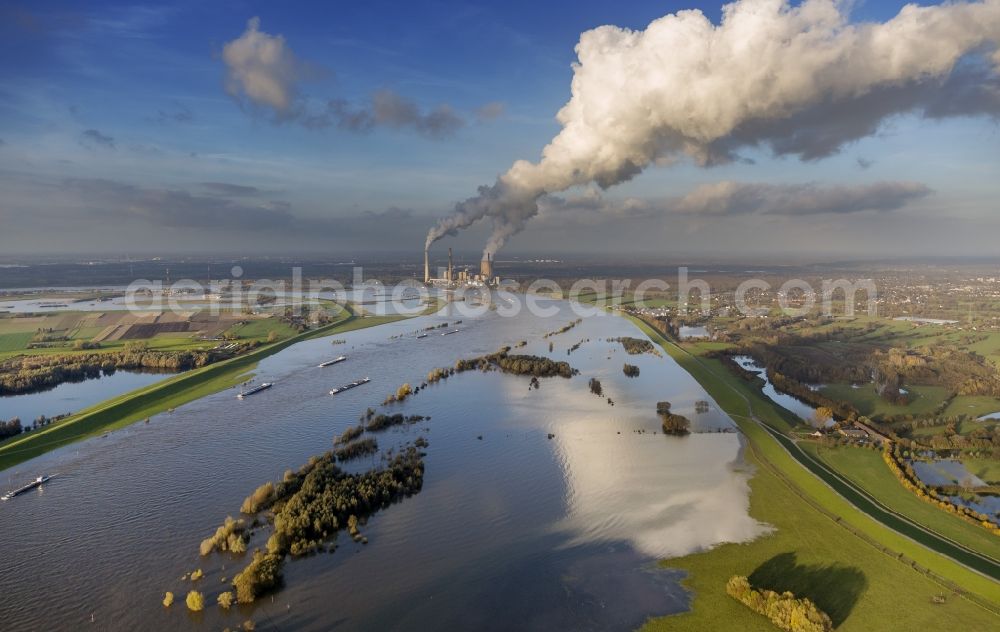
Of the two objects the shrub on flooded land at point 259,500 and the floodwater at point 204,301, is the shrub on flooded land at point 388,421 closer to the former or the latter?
the shrub on flooded land at point 259,500

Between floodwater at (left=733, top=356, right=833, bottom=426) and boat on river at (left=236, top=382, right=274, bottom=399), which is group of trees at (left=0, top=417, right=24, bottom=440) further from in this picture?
floodwater at (left=733, top=356, right=833, bottom=426)

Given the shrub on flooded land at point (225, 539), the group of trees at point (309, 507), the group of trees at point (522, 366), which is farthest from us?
the group of trees at point (522, 366)

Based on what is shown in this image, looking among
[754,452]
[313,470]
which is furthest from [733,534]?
[313,470]

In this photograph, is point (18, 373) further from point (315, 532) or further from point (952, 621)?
point (952, 621)

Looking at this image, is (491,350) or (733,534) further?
(491,350)

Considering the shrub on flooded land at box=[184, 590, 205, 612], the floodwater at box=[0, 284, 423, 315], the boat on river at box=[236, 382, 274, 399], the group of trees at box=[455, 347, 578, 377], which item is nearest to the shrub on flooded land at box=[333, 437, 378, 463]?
the shrub on flooded land at box=[184, 590, 205, 612]

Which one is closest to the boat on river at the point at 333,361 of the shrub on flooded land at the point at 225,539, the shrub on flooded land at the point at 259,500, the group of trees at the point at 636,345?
the shrub on flooded land at the point at 259,500
